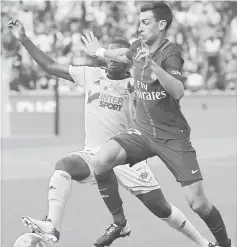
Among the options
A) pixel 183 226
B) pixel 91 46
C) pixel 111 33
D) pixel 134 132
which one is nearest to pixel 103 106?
pixel 91 46

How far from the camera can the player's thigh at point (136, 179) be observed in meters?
6.57

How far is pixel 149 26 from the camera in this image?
587cm

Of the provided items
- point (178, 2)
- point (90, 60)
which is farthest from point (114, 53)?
point (178, 2)

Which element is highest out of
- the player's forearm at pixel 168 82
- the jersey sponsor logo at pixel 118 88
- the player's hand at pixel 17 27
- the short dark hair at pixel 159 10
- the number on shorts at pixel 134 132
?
the short dark hair at pixel 159 10

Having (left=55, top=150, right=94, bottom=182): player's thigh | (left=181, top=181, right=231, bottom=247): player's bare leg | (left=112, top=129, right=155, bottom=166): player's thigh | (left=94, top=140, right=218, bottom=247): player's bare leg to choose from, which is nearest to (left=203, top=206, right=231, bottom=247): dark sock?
(left=181, top=181, right=231, bottom=247): player's bare leg

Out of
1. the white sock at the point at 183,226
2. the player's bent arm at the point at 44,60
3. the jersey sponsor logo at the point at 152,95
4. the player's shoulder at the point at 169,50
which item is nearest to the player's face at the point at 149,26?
the player's shoulder at the point at 169,50

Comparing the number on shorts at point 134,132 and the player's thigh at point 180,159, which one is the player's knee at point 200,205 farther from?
the number on shorts at point 134,132

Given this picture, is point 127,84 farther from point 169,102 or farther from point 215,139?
point 215,139

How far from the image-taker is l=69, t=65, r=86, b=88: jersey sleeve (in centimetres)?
→ 674

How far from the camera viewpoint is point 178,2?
23.1 meters

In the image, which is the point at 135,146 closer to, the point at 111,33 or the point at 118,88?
the point at 118,88

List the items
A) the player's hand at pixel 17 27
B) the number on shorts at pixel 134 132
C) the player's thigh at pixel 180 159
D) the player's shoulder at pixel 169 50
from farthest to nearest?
the player's hand at pixel 17 27
the number on shorts at pixel 134 132
the player's thigh at pixel 180 159
the player's shoulder at pixel 169 50

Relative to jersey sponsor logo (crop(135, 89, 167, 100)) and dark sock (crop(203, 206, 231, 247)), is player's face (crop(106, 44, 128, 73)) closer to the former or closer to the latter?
jersey sponsor logo (crop(135, 89, 167, 100))

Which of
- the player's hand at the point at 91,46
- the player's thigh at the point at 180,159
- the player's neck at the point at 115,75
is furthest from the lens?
the player's neck at the point at 115,75
